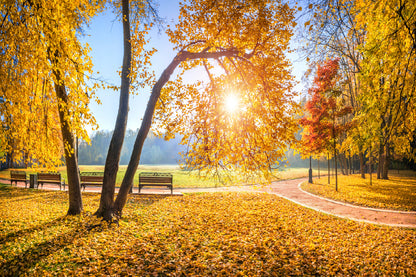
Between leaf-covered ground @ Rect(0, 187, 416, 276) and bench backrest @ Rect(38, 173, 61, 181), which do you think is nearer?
leaf-covered ground @ Rect(0, 187, 416, 276)

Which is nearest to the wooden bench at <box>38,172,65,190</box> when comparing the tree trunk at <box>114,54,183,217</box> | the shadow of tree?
the shadow of tree

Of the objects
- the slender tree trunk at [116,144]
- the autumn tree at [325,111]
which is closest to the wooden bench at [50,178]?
the slender tree trunk at [116,144]

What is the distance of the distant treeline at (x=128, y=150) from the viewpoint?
80.9 m

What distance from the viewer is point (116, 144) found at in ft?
21.5

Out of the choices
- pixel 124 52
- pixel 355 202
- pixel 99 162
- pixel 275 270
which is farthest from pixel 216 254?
pixel 99 162

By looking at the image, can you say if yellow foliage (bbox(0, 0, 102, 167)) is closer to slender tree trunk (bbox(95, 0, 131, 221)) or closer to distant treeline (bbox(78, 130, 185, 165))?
slender tree trunk (bbox(95, 0, 131, 221))

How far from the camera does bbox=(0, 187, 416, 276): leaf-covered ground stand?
404cm

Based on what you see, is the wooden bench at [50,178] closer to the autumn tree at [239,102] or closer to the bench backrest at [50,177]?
the bench backrest at [50,177]

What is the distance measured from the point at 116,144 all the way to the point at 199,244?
390 cm

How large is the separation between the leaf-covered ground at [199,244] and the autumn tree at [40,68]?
7.33 ft

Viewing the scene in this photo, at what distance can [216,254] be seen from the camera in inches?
181

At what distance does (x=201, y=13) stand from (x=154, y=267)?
282 inches

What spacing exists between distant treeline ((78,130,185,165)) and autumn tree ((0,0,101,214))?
77.8m

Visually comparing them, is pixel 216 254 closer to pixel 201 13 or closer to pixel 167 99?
pixel 167 99
